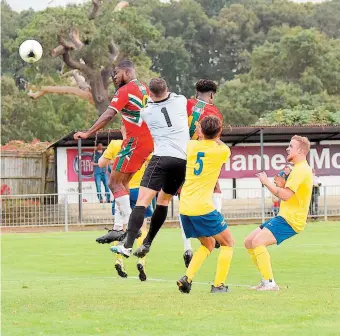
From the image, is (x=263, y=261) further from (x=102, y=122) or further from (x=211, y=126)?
(x=102, y=122)

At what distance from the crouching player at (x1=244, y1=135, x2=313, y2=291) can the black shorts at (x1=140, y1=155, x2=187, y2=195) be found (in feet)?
4.15

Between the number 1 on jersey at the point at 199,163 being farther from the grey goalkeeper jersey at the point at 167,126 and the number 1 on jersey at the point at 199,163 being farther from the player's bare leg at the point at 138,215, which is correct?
the player's bare leg at the point at 138,215

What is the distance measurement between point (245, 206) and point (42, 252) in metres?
13.2

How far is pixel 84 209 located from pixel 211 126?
22055mm

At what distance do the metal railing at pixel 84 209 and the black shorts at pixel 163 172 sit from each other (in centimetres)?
1947

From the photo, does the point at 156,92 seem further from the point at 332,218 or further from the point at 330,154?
the point at 330,154

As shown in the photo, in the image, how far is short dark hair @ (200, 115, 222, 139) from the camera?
39.4ft

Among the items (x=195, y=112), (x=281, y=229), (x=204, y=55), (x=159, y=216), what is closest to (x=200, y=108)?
(x=195, y=112)

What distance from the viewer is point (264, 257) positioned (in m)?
12.6

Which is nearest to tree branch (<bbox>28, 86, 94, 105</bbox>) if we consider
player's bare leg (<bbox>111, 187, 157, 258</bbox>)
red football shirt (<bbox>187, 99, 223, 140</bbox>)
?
red football shirt (<bbox>187, 99, 223, 140</bbox>)

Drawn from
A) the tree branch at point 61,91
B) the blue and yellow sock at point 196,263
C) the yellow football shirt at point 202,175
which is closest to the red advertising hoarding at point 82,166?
the tree branch at point 61,91

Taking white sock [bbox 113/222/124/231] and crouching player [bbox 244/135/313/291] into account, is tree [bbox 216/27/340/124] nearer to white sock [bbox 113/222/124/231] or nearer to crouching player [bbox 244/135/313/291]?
white sock [bbox 113/222/124/231]

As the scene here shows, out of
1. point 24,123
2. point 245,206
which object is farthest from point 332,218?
point 24,123

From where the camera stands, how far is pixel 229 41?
113938mm
